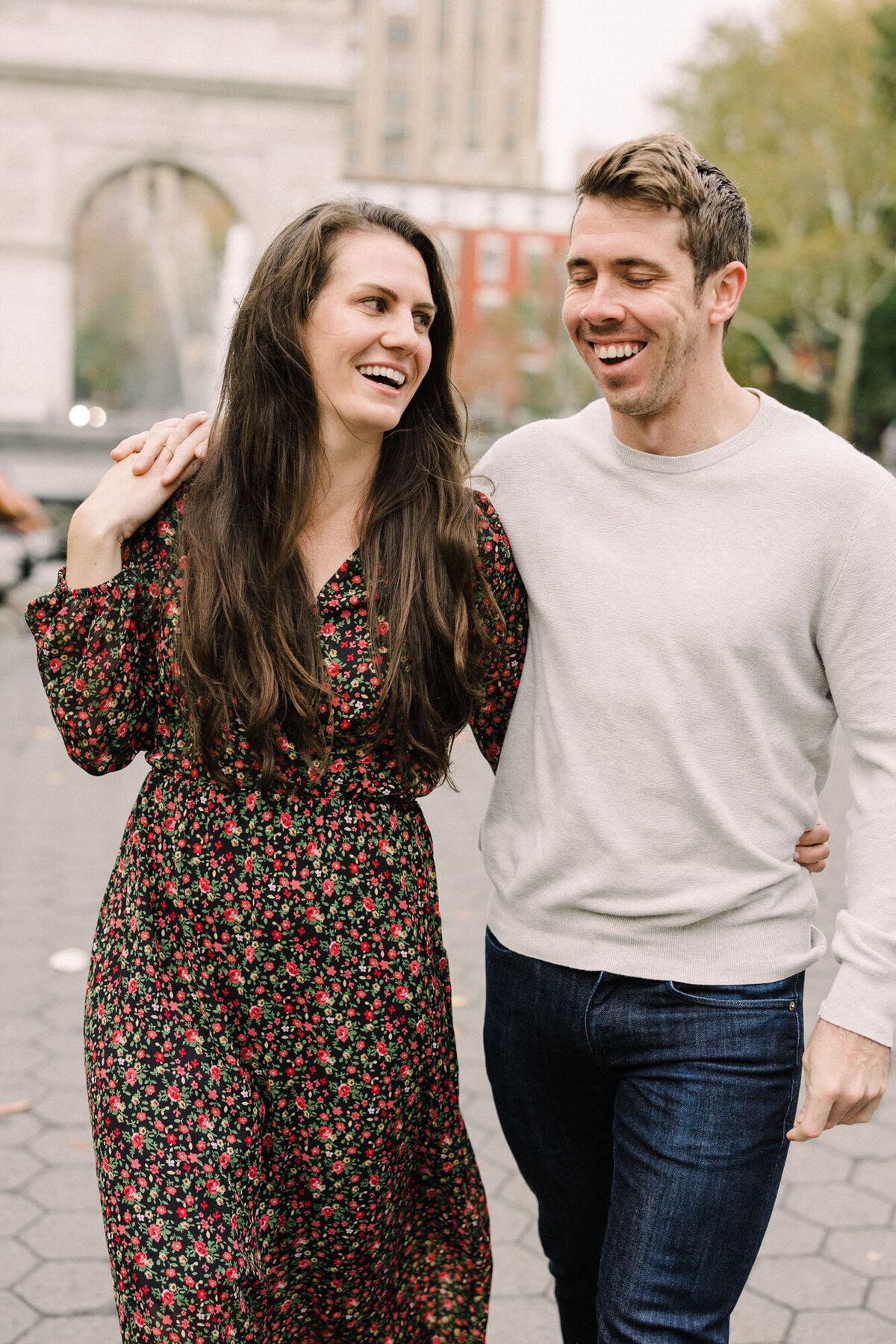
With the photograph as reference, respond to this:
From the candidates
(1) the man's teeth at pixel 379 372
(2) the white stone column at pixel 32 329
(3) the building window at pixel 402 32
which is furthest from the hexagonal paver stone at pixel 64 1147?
(3) the building window at pixel 402 32

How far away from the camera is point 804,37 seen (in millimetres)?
31188

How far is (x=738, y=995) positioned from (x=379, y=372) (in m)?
1.09

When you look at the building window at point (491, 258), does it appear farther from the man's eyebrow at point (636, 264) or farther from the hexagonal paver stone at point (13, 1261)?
the man's eyebrow at point (636, 264)

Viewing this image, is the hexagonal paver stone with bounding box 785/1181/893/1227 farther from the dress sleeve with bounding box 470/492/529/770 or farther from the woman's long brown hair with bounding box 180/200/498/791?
the woman's long brown hair with bounding box 180/200/498/791

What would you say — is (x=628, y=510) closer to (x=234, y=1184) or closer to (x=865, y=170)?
(x=234, y=1184)

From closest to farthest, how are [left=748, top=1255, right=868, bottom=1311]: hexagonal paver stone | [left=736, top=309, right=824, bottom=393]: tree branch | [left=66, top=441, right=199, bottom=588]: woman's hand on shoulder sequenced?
[left=66, top=441, right=199, bottom=588]: woman's hand on shoulder
[left=748, top=1255, right=868, bottom=1311]: hexagonal paver stone
[left=736, top=309, right=824, bottom=393]: tree branch

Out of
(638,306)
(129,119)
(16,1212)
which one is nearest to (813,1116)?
(638,306)

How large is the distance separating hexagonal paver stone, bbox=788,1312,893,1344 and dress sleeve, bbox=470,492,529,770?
1745mm

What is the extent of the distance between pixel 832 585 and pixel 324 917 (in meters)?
0.89

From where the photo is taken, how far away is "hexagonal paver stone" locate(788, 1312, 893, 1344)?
10.2ft

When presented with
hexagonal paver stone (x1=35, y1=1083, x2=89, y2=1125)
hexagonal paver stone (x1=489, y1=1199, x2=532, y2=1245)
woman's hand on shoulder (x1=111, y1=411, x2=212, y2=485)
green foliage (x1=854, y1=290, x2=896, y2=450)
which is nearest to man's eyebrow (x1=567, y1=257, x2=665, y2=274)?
woman's hand on shoulder (x1=111, y1=411, x2=212, y2=485)

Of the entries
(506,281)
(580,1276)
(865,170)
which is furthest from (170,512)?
(506,281)

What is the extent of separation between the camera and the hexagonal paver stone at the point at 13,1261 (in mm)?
3246

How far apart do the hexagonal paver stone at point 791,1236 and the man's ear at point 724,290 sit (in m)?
2.40
